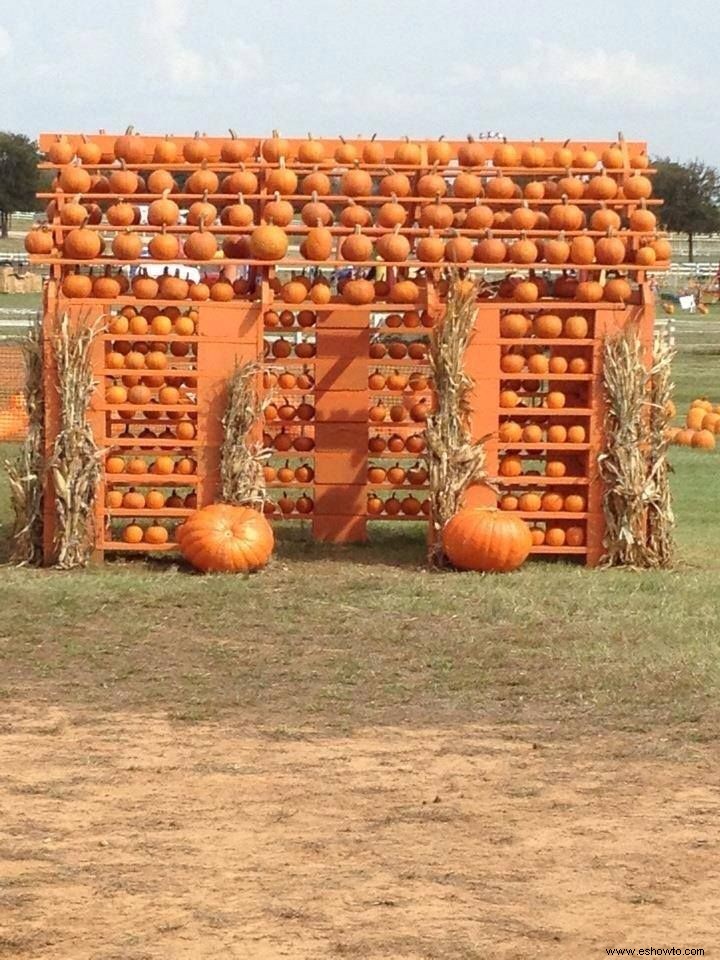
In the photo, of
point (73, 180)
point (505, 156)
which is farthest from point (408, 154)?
point (73, 180)

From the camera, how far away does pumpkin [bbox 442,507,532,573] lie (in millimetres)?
12312

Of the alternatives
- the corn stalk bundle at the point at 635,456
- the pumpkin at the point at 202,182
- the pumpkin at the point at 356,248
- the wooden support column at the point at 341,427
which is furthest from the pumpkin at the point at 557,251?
the pumpkin at the point at 202,182

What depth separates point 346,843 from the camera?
648 centimetres

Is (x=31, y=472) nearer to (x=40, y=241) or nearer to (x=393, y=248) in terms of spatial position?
(x=40, y=241)

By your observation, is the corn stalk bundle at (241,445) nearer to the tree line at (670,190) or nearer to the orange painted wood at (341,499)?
the orange painted wood at (341,499)

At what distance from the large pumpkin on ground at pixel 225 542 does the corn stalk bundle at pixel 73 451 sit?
0.74 m

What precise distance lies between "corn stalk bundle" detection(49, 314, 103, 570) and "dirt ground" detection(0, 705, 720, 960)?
4.07m

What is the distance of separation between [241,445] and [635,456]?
2.82 metres

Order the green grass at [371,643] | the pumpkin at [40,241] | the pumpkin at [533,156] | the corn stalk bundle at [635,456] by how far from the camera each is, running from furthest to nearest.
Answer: the pumpkin at [533,156] < the pumpkin at [40,241] < the corn stalk bundle at [635,456] < the green grass at [371,643]

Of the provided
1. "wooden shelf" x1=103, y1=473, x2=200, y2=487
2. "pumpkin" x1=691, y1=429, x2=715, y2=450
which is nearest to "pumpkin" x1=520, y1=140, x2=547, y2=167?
"wooden shelf" x1=103, y1=473, x2=200, y2=487

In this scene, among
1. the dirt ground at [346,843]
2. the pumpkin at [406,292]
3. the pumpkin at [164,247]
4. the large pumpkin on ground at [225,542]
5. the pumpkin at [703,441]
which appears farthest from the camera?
the pumpkin at [703,441]

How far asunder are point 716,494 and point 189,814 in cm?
1127

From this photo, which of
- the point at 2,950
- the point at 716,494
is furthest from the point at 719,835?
the point at 716,494

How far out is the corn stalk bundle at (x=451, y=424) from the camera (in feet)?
41.2
